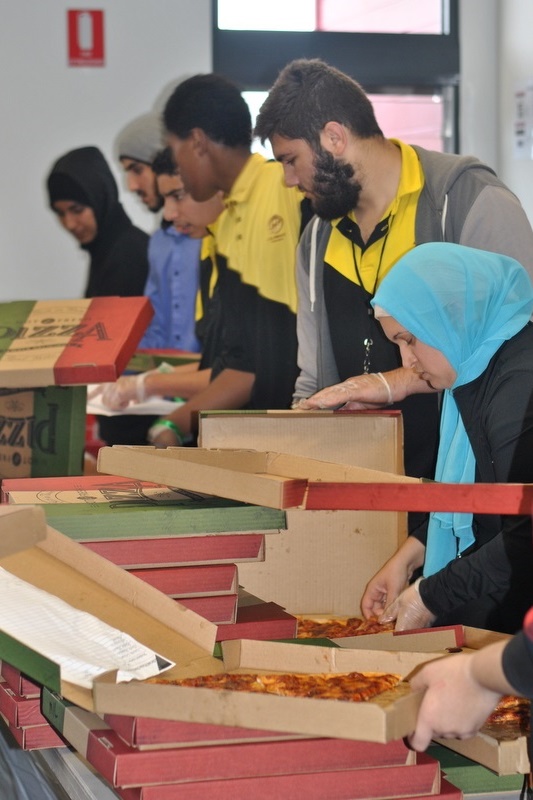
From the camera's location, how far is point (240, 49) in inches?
177

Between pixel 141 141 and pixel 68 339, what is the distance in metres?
1.94

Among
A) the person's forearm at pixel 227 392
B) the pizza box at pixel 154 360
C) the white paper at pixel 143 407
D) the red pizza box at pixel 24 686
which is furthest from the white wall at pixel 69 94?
the red pizza box at pixel 24 686

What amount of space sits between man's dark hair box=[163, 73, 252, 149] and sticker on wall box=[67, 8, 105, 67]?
187 cm

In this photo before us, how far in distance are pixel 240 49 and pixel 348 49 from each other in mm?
463

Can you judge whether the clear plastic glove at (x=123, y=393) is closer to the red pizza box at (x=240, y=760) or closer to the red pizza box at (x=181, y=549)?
the red pizza box at (x=181, y=549)

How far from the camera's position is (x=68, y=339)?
220 centimetres

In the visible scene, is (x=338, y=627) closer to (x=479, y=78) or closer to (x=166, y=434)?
(x=166, y=434)

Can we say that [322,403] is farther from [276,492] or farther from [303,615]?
[276,492]

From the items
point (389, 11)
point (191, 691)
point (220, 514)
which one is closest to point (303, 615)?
point (220, 514)

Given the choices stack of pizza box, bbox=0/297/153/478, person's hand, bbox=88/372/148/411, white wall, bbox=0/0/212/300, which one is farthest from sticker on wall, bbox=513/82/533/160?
stack of pizza box, bbox=0/297/153/478

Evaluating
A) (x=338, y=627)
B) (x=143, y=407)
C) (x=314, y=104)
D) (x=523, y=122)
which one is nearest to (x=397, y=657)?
(x=338, y=627)

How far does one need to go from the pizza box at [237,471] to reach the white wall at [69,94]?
3.25 meters

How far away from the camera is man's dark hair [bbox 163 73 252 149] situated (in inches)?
104

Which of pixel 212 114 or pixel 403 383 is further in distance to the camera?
pixel 212 114
